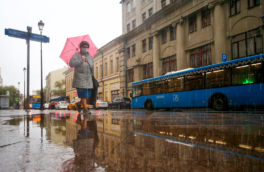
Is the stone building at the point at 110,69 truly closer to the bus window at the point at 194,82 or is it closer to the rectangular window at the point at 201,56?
the rectangular window at the point at 201,56

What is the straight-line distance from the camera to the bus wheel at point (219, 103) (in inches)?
464

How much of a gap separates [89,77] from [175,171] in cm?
685

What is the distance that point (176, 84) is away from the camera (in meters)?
14.9

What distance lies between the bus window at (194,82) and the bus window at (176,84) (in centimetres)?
45

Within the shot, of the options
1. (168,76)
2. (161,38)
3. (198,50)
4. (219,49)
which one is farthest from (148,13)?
(168,76)

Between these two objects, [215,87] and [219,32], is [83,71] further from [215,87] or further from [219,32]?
[219,32]

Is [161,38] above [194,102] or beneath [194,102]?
above

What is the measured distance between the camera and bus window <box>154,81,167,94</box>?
15955 millimetres

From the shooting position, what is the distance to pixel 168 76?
15719mm

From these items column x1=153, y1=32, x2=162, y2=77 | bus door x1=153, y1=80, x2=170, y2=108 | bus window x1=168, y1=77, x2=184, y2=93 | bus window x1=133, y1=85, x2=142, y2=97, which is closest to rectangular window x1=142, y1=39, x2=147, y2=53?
column x1=153, y1=32, x2=162, y2=77

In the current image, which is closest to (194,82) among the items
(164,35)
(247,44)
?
(247,44)

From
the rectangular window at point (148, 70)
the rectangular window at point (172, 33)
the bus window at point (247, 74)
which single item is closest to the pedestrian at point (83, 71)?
the bus window at point (247, 74)

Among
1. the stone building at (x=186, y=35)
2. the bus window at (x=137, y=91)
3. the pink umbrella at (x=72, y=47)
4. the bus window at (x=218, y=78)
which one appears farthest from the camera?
the bus window at (x=137, y=91)

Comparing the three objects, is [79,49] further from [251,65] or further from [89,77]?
[251,65]
